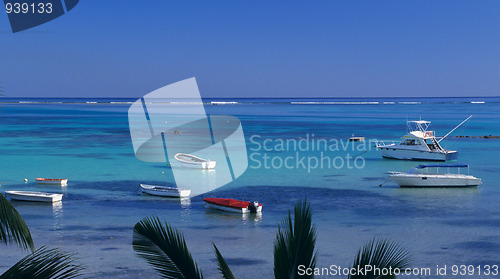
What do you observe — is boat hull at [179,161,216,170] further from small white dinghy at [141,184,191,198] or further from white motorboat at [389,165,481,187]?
white motorboat at [389,165,481,187]

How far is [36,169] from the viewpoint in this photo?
3772 centimetres

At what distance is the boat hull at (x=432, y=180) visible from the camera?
101 ft

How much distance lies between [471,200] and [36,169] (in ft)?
87.8

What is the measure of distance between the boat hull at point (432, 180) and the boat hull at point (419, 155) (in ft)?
41.2

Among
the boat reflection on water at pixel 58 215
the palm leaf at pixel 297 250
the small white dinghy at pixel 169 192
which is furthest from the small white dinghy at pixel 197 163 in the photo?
the palm leaf at pixel 297 250

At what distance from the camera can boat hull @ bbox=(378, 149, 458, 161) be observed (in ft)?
142

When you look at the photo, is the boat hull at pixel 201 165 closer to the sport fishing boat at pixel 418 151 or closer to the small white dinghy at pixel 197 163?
the small white dinghy at pixel 197 163

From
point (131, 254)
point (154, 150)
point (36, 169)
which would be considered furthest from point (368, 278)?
point (154, 150)

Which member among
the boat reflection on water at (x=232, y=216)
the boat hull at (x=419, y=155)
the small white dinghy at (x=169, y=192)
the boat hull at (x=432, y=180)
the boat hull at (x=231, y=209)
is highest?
the boat hull at (x=419, y=155)

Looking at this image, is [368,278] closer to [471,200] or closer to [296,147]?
[471,200]

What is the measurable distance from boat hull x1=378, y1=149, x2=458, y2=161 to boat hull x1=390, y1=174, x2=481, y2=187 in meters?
12.5

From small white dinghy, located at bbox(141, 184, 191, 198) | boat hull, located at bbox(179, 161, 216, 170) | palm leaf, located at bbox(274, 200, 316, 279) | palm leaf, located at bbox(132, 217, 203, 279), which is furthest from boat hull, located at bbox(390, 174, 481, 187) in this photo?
palm leaf, located at bbox(132, 217, 203, 279)

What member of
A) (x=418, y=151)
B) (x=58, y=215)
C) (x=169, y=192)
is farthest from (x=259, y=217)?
(x=418, y=151)

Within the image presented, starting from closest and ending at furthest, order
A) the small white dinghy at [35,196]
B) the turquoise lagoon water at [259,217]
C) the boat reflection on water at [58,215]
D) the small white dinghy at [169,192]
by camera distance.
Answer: the turquoise lagoon water at [259,217], the boat reflection on water at [58,215], the small white dinghy at [35,196], the small white dinghy at [169,192]
